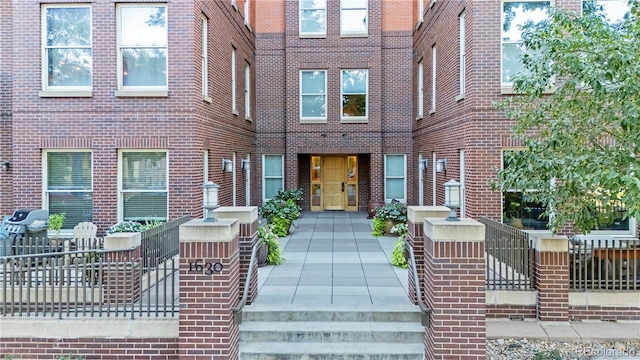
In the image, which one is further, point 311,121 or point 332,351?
point 311,121

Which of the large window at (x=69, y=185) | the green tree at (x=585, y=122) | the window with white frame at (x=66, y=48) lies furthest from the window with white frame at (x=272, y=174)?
the green tree at (x=585, y=122)

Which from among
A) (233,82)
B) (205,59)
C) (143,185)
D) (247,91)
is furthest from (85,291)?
(247,91)

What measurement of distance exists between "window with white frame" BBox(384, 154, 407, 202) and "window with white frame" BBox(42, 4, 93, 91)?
1122cm

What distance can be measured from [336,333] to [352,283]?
1834 millimetres

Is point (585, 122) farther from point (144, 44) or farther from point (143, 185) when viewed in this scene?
point (144, 44)

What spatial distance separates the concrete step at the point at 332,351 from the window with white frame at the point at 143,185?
514 cm

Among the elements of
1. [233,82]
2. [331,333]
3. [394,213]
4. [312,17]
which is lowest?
[331,333]

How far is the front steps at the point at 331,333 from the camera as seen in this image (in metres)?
5.62

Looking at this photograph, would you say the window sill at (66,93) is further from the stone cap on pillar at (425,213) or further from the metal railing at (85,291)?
the stone cap on pillar at (425,213)

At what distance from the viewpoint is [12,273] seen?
19.3ft

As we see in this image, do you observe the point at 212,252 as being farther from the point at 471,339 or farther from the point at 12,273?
the point at 471,339

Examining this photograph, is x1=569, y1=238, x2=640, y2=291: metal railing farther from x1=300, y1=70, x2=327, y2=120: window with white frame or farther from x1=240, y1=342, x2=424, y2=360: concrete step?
x1=300, y1=70, x2=327, y2=120: window with white frame

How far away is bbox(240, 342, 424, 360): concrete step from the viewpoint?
219 inches

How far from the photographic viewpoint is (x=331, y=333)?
5859 mm
